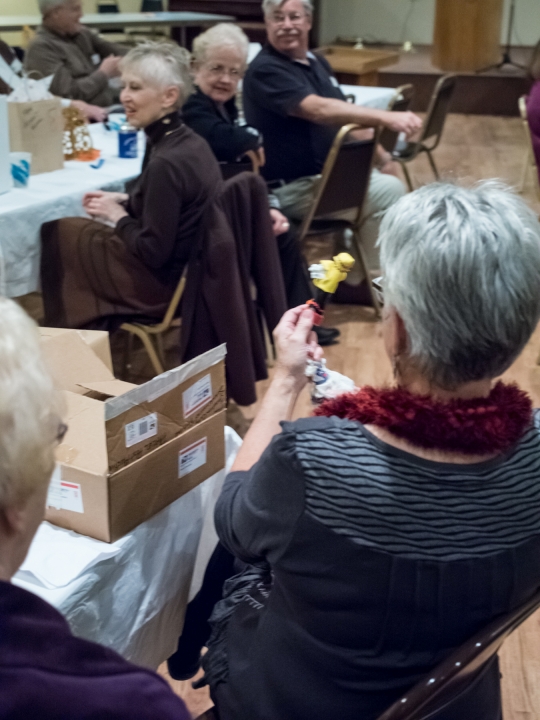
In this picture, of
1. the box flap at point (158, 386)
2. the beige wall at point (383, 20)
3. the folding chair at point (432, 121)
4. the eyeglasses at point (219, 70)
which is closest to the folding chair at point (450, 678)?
the box flap at point (158, 386)

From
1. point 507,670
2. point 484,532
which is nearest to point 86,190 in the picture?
point 507,670

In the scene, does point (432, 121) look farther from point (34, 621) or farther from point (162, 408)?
point (34, 621)

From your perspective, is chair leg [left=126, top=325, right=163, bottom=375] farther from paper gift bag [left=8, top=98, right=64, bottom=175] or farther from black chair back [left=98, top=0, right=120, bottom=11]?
black chair back [left=98, top=0, right=120, bottom=11]

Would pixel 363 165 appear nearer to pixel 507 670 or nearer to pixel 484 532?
pixel 507 670

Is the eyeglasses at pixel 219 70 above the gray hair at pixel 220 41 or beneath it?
beneath

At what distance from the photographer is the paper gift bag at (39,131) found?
255cm

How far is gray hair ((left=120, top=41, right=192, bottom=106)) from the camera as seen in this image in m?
2.47

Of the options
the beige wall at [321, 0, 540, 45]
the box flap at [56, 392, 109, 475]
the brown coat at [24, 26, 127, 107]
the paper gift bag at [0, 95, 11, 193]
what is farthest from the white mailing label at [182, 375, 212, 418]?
the beige wall at [321, 0, 540, 45]

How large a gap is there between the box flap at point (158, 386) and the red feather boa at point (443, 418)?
0.27 metres

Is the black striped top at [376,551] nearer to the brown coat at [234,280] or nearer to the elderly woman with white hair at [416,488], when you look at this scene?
the elderly woman with white hair at [416,488]

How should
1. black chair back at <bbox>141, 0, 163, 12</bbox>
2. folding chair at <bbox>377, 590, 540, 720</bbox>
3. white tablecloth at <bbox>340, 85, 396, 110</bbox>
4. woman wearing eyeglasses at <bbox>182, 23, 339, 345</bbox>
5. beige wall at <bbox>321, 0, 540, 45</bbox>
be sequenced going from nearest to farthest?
folding chair at <bbox>377, 590, 540, 720</bbox>, woman wearing eyeglasses at <bbox>182, 23, 339, 345</bbox>, white tablecloth at <bbox>340, 85, 396, 110</bbox>, black chair back at <bbox>141, 0, 163, 12</bbox>, beige wall at <bbox>321, 0, 540, 45</bbox>

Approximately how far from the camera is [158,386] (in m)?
1.10

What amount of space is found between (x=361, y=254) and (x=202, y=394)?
8.17ft

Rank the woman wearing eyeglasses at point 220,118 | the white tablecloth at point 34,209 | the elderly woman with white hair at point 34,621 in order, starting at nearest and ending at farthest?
1. the elderly woman with white hair at point 34,621
2. the white tablecloth at point 34,209
3. the woman wearing eyeglasses at point 220,118
